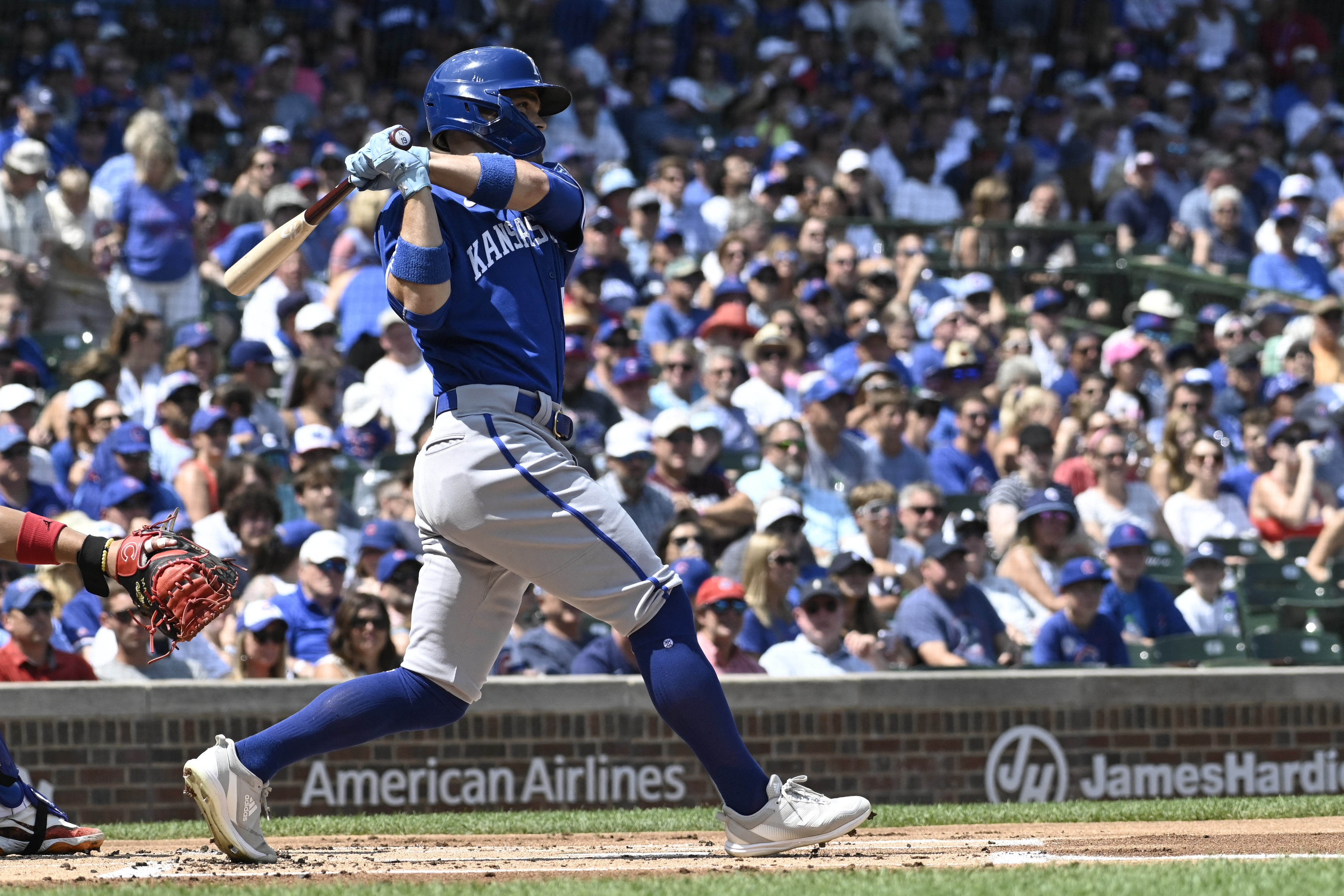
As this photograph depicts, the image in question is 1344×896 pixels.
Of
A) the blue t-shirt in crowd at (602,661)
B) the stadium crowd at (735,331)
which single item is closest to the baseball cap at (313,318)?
the stadium crowd at (735,331)

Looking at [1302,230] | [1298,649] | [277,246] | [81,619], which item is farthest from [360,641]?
[1302,230]

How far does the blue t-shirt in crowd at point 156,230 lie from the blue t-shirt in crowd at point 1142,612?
18.0 ft

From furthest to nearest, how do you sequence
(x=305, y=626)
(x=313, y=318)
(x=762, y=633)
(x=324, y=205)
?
(x=313, y=318) → (x=762, y=633) → (x=305, y=626) → (x=324, y=205)

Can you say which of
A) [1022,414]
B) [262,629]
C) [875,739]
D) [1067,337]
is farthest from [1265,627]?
[262,629]

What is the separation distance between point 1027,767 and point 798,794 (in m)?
3.27

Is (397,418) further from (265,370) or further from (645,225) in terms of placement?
(645,225)

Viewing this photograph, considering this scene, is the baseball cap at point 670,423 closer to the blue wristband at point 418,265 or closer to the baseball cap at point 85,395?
the baseball cap at point 85,395

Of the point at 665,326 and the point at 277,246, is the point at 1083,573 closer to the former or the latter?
the point at 665,326

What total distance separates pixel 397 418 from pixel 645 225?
330 centimetres

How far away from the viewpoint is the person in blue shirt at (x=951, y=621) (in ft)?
27.1

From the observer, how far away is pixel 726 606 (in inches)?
296

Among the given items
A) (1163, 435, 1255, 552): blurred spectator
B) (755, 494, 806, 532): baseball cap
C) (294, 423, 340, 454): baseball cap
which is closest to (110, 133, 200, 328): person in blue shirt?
(294, 423, 340, 454): baseball cap

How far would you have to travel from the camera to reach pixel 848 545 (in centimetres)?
908

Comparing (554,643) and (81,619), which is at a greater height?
(81,619)
